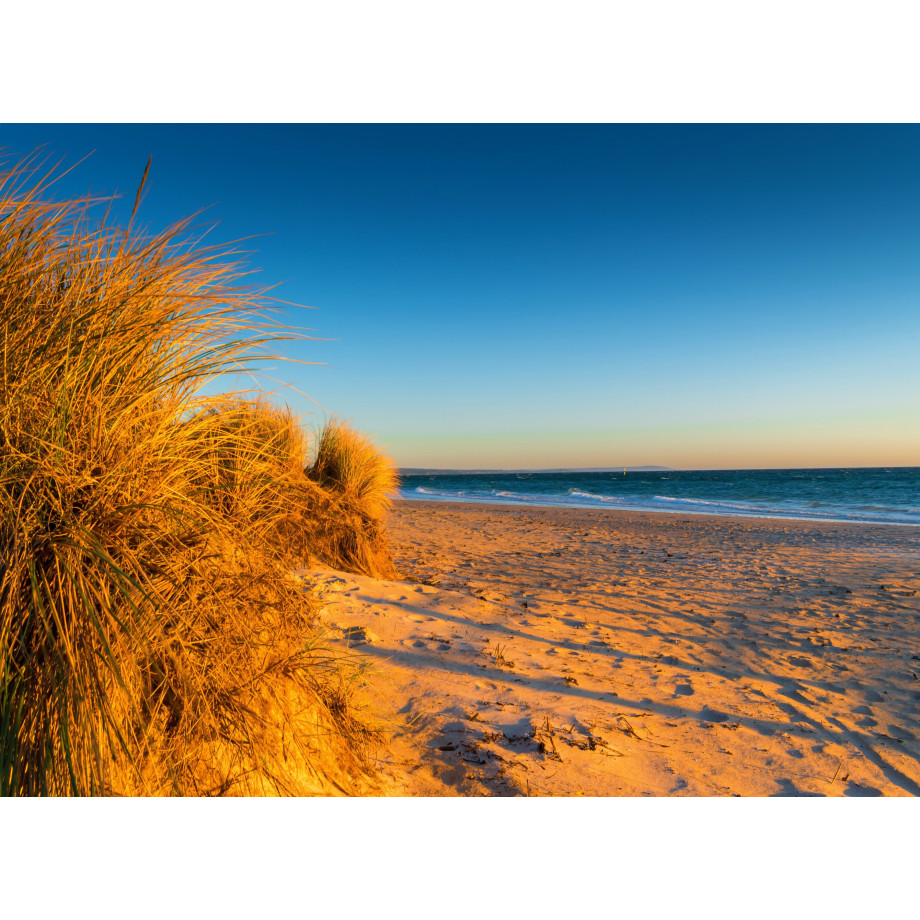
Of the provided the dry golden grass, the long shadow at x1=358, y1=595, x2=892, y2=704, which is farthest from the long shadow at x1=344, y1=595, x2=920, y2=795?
the dry golden grass

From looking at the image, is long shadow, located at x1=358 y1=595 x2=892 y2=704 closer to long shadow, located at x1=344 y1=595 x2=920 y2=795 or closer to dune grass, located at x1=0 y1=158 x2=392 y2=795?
long shadow, located at x1=344 y1=595 x2=920 y2=795

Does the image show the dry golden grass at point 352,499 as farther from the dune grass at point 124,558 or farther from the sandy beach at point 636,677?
the dune grass at point 124,558

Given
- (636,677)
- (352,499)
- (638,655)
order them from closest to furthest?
(636,677), (638,655), (352,499)

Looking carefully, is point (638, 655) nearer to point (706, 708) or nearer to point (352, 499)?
point (706, 708)

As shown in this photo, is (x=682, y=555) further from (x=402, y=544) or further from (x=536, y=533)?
(x=402, y=544)

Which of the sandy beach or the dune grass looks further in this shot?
the sandy beach

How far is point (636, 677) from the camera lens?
4234mm

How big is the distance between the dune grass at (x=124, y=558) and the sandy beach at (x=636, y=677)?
91cm

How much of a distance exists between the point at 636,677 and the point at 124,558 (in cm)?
386

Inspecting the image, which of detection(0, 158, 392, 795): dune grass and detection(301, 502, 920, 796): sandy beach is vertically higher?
detection(0, 158, 392, 795): dune grass

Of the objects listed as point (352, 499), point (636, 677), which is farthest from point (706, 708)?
point (352, 499)

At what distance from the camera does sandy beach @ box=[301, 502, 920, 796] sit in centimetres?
280

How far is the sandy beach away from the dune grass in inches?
36.0

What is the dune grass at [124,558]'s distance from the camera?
1497 mm
